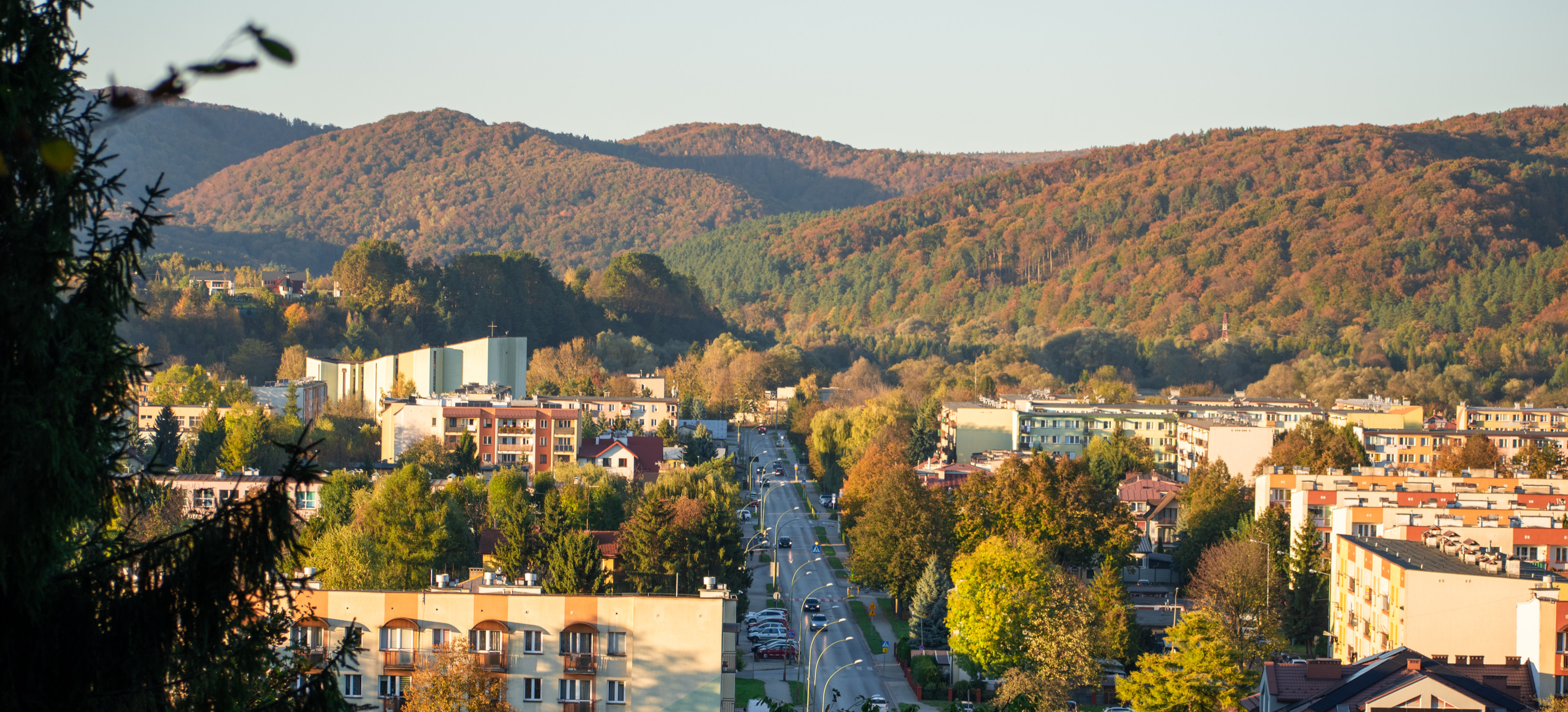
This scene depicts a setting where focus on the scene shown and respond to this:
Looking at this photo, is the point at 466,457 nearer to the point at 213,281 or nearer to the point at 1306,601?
the point at 1306,601

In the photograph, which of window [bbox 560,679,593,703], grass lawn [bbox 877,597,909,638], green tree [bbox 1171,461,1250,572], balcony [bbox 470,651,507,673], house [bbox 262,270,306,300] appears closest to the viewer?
balcony [bbox 470,651,507,673]

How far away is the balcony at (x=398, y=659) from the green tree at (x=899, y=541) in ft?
59.8

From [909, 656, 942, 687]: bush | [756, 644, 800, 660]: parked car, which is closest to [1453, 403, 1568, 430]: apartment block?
[909, 656, 942, 687]: bush

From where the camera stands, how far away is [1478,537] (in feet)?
111

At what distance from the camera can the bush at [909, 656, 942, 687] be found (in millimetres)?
30547

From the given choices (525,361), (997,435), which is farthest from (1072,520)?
(525,361)

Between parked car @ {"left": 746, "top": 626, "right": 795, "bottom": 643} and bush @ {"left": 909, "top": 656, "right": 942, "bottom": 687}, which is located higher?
parked car @ {"left": 746, "top": 626, "right": 795, "bottom": 643}

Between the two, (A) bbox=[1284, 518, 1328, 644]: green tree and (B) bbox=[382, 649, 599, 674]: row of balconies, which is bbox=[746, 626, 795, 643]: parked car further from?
(B) bbox=[382, 649, 599, 674]: row of balconies

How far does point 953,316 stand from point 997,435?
10021 centimetres

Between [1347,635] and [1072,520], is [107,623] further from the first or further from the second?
[1072,520]

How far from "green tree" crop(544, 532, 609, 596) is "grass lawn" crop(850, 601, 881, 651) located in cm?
696

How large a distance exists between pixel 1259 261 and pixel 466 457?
122502mm

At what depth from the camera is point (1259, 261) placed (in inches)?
6240

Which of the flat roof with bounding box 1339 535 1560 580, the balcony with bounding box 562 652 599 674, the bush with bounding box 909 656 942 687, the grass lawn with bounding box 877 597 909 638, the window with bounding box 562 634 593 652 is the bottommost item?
the grass lawn with bounding box 877 597 909 638
